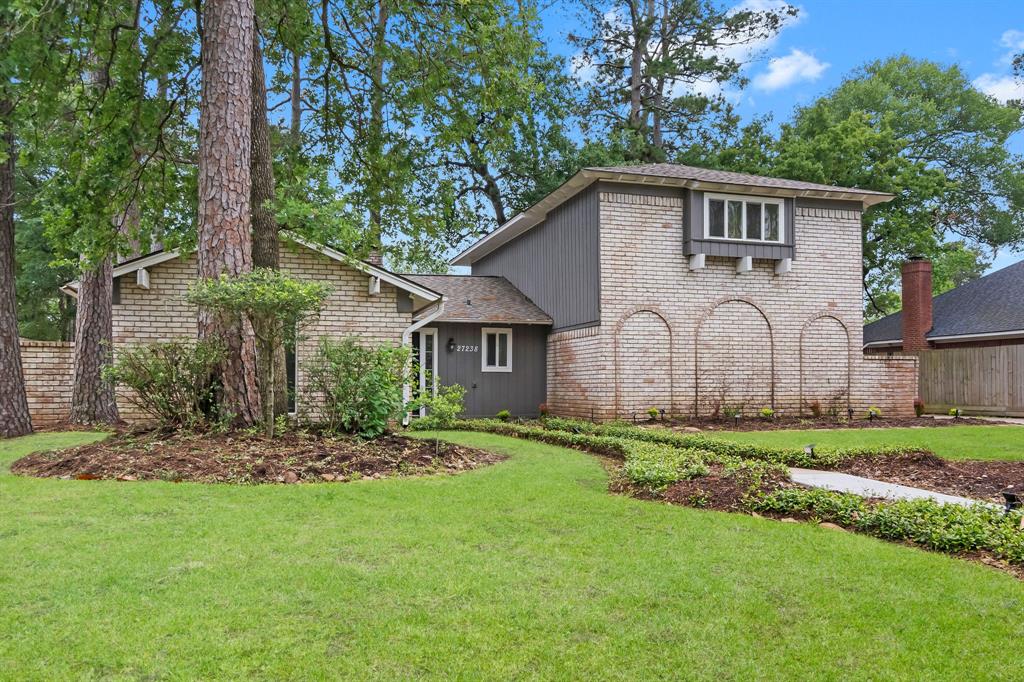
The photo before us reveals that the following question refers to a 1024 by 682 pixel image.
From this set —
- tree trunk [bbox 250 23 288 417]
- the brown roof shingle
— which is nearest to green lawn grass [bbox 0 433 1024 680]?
tree trunk [bbox 250 23 288 417]

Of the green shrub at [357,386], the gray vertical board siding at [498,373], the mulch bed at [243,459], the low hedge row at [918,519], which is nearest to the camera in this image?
the low hedge row at [918,519]

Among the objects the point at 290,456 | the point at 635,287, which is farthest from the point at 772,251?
the point at 290,456

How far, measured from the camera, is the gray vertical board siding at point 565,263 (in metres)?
15.9

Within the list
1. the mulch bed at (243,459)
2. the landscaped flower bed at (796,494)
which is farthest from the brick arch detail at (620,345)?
the mulch bed at (243,459)

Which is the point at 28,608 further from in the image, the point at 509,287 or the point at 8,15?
the point at 509,287

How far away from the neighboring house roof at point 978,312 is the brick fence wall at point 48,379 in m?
22.9

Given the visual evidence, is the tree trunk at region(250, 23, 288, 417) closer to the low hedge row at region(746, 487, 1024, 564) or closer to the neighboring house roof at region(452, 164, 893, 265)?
the neighboring house roof at region(452, 164, 893, 265)

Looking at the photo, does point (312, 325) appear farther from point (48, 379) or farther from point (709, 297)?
point (709, 297)

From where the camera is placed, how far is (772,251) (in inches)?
635

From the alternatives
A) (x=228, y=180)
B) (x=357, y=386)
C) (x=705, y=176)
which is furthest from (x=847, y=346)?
(x=228, y=180)

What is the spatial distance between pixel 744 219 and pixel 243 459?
41.6 ft

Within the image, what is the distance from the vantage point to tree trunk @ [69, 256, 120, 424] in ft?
41.9

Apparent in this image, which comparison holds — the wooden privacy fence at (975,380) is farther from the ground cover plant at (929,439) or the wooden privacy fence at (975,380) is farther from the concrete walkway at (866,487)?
the concrete walkway at (866,487)

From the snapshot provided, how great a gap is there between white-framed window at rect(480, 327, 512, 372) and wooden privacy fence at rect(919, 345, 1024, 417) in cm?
1288
